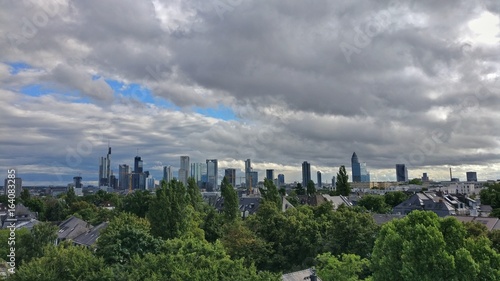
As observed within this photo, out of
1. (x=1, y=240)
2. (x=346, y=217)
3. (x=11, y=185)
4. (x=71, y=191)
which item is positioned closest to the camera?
(x=11, y=185)

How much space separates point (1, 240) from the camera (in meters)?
55.5

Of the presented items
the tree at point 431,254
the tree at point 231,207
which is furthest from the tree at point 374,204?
the tree at point 431,254

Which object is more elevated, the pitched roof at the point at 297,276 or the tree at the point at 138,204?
the tree at the point at 138,204

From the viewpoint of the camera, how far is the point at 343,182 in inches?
4929

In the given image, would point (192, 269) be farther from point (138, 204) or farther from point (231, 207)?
point (138, 204)

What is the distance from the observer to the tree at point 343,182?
12481cm

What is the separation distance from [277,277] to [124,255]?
15.3 m

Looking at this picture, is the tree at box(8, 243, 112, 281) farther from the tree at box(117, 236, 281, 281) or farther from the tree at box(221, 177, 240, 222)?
the tree at box(221, 177, 240, 222)

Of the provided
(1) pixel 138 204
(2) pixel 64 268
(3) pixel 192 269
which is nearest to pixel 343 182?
(1) pixel 138 204

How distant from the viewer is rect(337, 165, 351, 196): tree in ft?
409

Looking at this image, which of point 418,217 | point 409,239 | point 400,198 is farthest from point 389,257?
point 400,198

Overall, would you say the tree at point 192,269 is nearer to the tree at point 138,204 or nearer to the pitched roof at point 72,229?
the tree at point 138,204

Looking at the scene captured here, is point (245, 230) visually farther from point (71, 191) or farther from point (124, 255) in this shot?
point (71, 191)

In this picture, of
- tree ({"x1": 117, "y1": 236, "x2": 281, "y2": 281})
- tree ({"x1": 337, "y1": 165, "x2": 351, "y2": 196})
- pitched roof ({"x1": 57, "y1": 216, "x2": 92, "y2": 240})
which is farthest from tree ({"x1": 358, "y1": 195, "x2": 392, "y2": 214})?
tree ({"x1": 117, "y1": 236, "x2": 281, "y2": 281})
